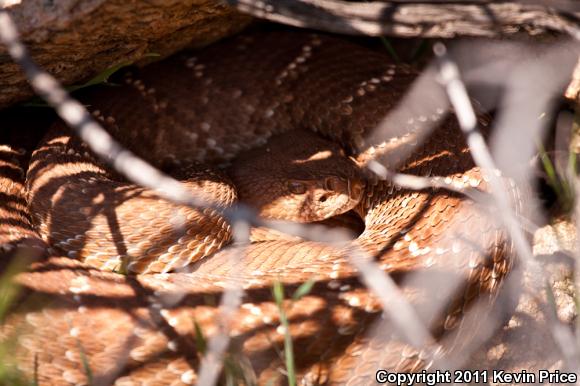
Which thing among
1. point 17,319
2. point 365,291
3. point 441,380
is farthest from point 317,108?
point 17,319

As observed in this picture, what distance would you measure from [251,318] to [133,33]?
1.80 metres

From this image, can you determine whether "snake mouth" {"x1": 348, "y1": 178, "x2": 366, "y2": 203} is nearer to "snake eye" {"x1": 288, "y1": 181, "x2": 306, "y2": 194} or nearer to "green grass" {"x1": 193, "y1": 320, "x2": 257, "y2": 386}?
"snake eye" {"x1": 288, "y1": 181, "x2": 306, "y2": 194}

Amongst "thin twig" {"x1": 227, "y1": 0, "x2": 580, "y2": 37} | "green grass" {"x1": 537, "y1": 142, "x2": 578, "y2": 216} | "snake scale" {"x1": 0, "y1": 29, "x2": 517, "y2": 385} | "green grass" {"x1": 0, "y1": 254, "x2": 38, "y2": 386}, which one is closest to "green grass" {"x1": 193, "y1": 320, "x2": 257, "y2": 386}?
"snake scale" {"x1": 0, "y1": 29, "x2": 517, "y2": 385}

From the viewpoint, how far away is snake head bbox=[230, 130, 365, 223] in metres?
4.02

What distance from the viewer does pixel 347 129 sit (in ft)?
14.2

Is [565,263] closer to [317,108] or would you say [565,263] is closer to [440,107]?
[440,107]

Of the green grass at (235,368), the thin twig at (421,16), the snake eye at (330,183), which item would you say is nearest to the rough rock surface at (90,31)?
the thin twig at (421,16)

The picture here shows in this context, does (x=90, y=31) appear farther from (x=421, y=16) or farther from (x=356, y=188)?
(x=356, y=188)

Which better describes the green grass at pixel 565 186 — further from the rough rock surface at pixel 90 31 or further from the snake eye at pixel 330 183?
the rough rock surface at pixel 90 31

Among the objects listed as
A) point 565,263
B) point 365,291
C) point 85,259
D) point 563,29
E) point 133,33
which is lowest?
point 565,263

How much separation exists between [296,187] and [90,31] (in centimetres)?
160

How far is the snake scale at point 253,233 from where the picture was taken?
9.19 ft

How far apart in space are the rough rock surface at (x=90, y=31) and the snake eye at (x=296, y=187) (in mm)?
1191

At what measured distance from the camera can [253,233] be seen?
4.02 metres
